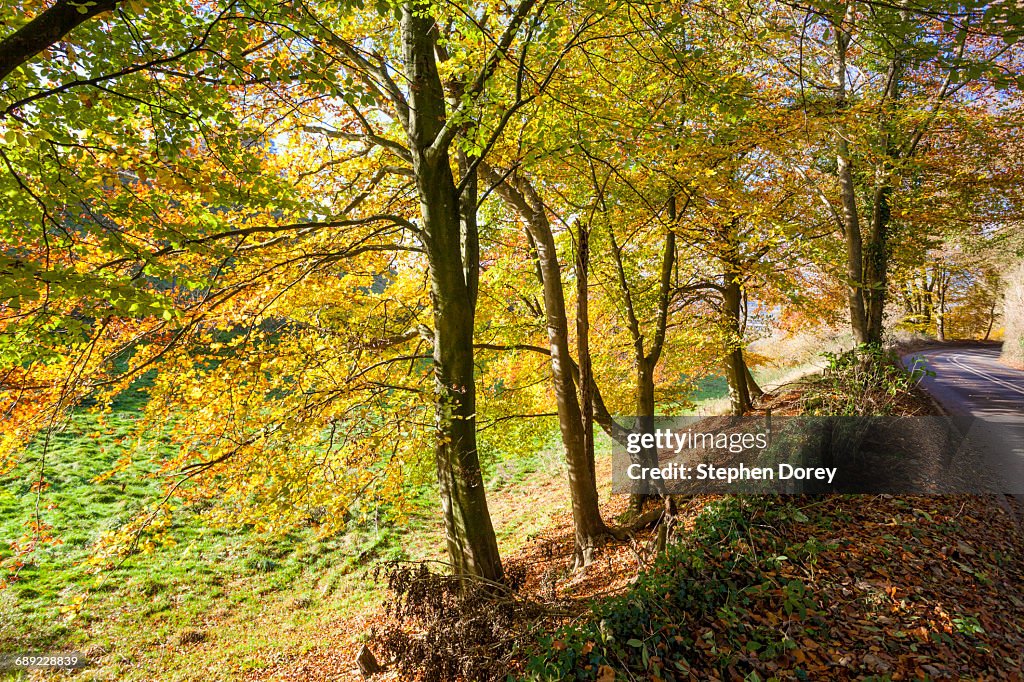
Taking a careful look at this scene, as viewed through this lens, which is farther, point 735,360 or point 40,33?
point 735,360

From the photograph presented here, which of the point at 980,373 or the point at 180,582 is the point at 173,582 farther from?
the point at 980,373

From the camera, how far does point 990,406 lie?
10.1m

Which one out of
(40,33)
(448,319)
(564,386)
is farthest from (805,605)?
(40,33)

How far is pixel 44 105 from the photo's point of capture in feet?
12.0

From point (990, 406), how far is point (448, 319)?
12.0 metres

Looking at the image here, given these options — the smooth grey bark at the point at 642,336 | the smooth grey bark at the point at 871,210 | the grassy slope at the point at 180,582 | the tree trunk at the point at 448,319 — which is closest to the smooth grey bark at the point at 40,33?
the tree trunk at the point at 448,319

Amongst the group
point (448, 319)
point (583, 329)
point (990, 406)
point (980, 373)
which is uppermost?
point (448, 319)

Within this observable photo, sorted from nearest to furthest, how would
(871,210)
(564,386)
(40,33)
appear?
(40,33) < (564,386) < (871,210)

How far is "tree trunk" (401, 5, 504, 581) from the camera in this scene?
18.1ft

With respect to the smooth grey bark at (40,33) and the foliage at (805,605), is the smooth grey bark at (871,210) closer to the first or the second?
the foliage at (805,605)

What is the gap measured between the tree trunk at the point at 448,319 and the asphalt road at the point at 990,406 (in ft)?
26.4

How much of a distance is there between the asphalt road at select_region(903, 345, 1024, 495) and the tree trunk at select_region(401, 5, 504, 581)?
8.04 meters

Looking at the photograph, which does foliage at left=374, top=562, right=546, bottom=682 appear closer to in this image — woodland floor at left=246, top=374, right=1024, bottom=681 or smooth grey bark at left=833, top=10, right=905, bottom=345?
woodland floor at left=246, top=374, right=1024, bottom=681

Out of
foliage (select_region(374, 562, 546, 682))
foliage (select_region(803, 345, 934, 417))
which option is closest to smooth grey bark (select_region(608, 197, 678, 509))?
foliage (select_region(803, 345, 934, 417))
